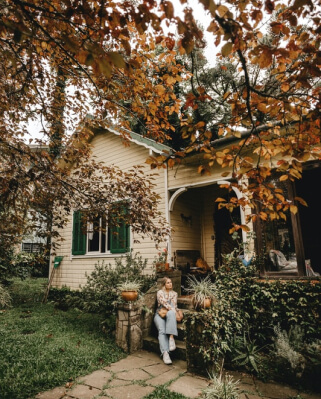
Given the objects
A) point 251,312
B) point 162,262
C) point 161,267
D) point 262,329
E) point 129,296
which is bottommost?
point 262,329

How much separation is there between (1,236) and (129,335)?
300cm

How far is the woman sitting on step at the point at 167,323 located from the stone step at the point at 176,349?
0.46 ft

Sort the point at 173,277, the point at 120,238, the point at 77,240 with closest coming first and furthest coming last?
the point at 173,277, the point at 120,238, the point at 77,240

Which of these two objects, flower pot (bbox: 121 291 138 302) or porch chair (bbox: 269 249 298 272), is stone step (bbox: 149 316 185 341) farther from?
porch chair (bbox: 269 249 298 272)

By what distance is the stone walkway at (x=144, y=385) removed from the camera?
11.7 ft

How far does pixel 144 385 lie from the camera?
386 centimetres

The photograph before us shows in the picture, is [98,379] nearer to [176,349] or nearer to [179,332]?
[176,349]

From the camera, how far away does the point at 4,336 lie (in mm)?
5676

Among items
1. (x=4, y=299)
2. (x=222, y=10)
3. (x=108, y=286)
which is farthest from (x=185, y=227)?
(x=222, y=10)

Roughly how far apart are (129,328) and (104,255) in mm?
4244

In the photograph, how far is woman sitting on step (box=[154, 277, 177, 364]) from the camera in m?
4.87

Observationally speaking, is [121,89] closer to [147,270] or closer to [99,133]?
[147,270]

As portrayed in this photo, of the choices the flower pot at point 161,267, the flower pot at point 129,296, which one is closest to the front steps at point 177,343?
the flower pot at point 129,296

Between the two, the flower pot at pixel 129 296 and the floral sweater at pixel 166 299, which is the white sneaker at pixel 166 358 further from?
the flower pot at pixel 129 296
